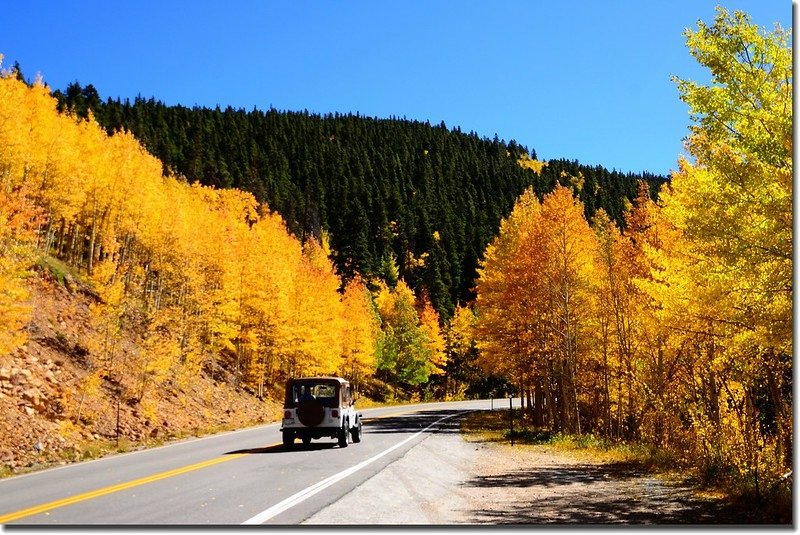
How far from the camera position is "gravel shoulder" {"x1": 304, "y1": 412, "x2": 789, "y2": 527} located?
8.55 meters

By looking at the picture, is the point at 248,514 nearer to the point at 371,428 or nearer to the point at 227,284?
the point at 371,428

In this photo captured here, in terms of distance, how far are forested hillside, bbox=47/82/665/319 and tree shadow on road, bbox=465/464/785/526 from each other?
7400cm

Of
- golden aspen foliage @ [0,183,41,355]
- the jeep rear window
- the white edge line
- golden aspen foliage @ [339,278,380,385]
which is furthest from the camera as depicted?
golden aspen foliage @ [339,278,380,385]

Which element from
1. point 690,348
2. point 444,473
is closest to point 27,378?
point 444,473

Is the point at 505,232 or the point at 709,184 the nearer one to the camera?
the point at 709,184

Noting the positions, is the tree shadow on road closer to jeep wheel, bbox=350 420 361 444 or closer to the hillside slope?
jeep wheel, bbox=350 420 361 444

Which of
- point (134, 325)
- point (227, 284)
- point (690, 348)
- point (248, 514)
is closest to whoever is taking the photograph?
point (248, 514)

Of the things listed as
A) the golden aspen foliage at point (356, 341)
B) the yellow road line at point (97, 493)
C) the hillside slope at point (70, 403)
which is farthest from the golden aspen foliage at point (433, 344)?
the yellow road line at point (97, 493)

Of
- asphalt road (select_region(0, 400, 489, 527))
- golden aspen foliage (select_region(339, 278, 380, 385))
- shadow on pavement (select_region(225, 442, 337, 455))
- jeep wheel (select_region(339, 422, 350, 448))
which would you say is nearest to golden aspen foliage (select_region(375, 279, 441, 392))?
golden aspen foliage (select_region(339, 278, 380, 385))

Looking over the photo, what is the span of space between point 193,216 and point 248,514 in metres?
43.9

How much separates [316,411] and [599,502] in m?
10.6

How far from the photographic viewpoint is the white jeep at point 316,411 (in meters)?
18.8

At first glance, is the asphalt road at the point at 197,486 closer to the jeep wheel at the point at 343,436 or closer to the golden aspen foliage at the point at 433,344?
the jeep wheel at the point at 343,436

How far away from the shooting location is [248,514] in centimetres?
831
